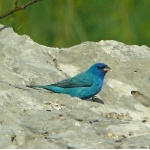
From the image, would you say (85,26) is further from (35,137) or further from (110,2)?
(35,137)

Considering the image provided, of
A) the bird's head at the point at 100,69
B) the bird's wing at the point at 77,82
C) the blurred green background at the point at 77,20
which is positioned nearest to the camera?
the bird's wing at the point at 77,82

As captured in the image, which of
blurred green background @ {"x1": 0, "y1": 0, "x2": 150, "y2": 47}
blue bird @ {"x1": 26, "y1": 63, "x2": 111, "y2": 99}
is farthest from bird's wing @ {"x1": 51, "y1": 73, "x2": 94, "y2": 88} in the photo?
blurred green background @ {"x1": 0, "y1": 0, "x2": 150, "y2": 47}

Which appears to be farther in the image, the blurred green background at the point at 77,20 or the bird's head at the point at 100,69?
the blurred green background at the point at 77,20

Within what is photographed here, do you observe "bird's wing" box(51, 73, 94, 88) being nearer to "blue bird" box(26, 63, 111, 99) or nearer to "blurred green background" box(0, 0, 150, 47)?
"blue bird" box(26, 63, 111, 99)

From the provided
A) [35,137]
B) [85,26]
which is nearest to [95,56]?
[85,26]

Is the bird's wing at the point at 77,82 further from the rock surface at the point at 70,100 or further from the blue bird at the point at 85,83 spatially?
the rock surface at the point at 70,100

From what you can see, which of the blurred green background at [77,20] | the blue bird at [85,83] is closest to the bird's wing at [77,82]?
the blue bird at [85,83]

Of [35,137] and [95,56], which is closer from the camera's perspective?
[35,137]
